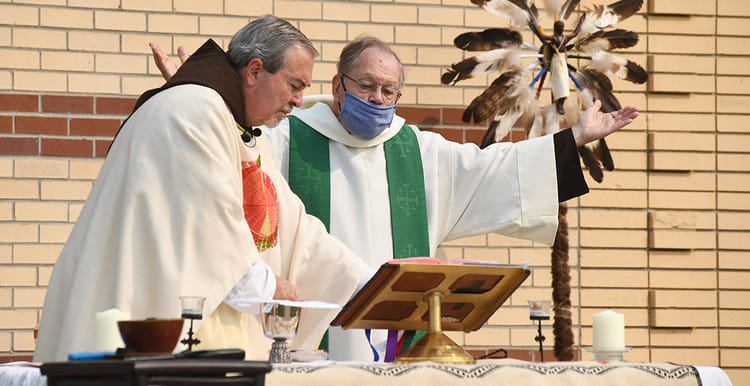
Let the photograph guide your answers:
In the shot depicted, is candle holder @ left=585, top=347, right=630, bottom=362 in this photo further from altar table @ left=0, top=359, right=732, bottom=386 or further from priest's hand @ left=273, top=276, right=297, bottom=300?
priest's hand @ left=273, top=276, right=297, bottom=300

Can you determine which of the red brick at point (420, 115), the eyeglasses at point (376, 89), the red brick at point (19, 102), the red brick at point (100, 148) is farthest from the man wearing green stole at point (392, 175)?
the red brick at point (19, 102)

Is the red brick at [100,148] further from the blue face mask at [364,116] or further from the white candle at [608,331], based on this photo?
the white candle at [608,331]

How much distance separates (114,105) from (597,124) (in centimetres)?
261

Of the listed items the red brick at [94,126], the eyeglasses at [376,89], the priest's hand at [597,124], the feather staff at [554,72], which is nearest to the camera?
the priest's hand at [597,124]

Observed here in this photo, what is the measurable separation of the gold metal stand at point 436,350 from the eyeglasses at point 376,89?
1911mm

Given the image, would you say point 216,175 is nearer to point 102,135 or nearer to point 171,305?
point 171,305

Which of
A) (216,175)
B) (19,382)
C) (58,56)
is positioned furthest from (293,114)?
(19,382)

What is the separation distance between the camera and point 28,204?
730cm

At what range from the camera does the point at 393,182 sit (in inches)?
266

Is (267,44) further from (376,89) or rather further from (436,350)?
(436,350)

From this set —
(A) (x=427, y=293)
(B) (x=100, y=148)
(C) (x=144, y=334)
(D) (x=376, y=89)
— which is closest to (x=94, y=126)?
(B) (x=100, y=148)

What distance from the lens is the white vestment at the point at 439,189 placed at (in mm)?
6395

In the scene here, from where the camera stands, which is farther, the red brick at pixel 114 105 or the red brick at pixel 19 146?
the red brick at pixel 114 105

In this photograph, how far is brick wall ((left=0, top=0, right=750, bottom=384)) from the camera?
7328 mm
